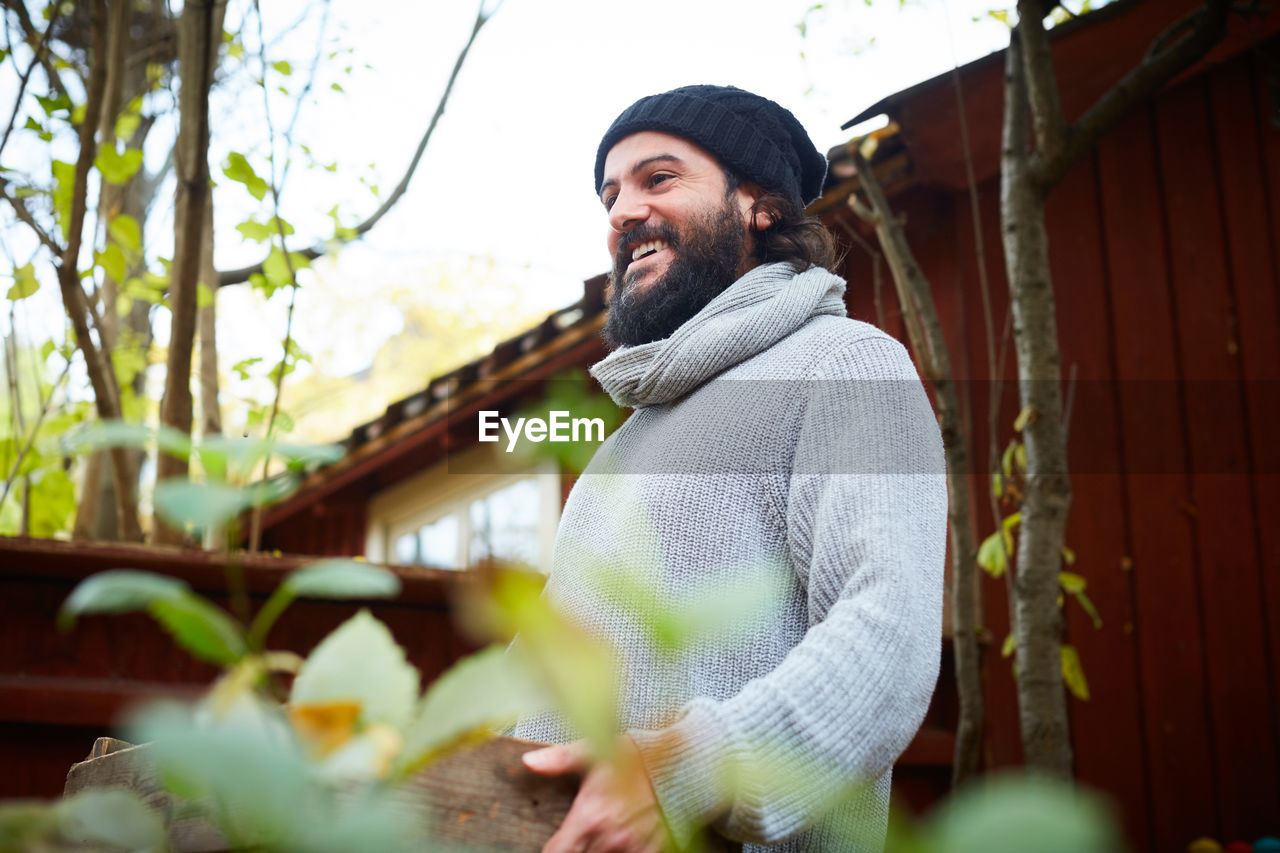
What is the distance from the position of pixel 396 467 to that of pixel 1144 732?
4.63 metres

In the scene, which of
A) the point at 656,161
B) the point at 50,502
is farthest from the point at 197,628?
the point at 50,502

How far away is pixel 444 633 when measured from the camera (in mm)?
2904

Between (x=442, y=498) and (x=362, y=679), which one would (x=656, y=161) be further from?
(x=442, y=498)

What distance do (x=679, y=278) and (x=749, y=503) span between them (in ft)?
1.90

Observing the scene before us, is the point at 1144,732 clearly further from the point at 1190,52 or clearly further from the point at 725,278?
the point at 725,278

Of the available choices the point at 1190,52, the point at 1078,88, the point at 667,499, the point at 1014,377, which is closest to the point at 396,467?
the point at 1014,377

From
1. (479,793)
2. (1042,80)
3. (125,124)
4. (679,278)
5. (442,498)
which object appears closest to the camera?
(479,793)

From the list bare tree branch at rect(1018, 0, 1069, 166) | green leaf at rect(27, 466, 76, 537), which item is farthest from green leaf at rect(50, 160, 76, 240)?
bare tree branch at rect(1018, 0, 1069, 166)

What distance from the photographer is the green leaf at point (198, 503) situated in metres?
0.29

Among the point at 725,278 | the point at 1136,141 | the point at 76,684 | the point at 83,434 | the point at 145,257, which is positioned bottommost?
the point at 76,684

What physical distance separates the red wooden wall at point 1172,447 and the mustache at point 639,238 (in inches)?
93.5

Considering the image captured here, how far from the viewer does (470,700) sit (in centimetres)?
31

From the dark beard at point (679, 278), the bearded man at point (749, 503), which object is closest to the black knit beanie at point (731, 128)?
the bearded man at point (749, 503)

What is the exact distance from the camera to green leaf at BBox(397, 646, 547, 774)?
0.99 ft
